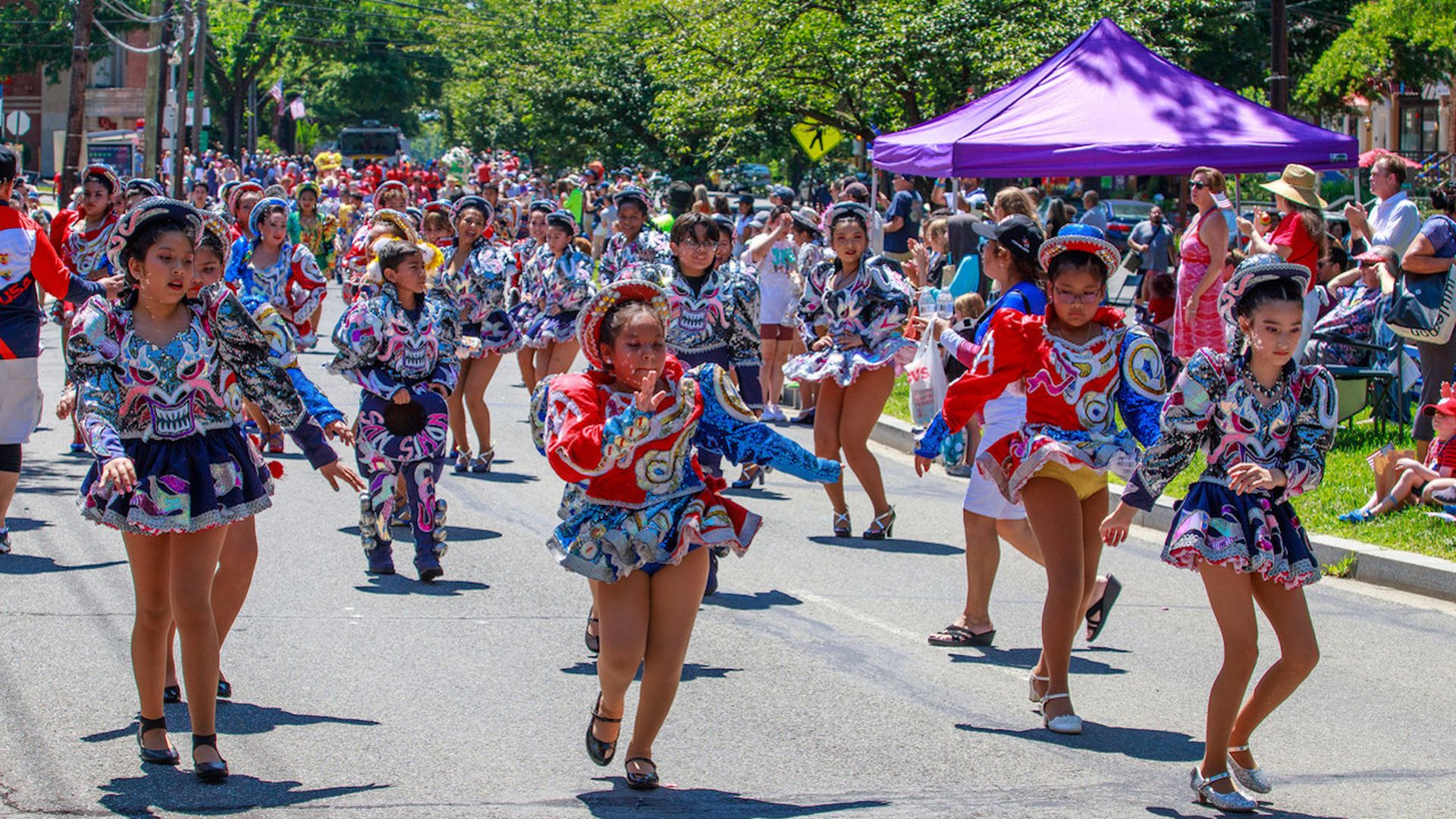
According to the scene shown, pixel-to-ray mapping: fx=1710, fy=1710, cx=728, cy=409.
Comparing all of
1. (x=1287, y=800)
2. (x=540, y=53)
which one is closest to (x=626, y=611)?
(x=1287, y=800)

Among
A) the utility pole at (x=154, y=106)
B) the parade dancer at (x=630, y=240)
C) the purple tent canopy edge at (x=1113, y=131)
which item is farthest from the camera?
the utility pole at (x=154, y=106)

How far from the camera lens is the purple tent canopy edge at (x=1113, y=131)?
1466cm

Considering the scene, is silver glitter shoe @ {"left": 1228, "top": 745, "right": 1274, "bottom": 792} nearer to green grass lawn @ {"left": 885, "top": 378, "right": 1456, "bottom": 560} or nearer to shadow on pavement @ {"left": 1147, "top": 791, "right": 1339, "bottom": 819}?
shadow on pavement @ {"left": 1147, "top": 791, "right": 1339, "bottom": 819}

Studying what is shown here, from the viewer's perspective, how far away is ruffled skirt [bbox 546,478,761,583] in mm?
5266

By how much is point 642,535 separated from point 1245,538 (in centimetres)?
187

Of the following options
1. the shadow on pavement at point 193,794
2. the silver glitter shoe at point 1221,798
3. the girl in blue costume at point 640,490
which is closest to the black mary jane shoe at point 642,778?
the girl in blue costume at point 640,490

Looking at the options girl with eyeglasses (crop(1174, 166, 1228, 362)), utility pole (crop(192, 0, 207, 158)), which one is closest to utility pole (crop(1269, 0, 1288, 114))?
girl with eyeglasses (crop(1174, 166, 1228, 362))

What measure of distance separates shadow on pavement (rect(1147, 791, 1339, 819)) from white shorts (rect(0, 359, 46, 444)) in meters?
5.89

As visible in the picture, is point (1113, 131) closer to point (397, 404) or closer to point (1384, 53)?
point (397, 404)

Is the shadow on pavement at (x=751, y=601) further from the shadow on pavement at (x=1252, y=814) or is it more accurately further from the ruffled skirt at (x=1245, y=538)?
the ruffled skirt at (x=1245, y=538)

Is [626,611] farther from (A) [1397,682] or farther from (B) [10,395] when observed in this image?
(B) [10,395]

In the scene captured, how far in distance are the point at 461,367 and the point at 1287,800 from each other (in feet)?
25.4

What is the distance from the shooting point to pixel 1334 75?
40094mm

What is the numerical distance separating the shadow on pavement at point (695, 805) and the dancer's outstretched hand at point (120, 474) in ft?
5.54
